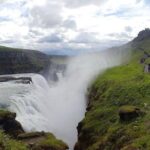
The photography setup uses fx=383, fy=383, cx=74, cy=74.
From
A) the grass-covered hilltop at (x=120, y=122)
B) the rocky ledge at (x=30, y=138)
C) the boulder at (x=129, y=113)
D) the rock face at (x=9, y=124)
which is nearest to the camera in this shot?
the grass-covered hilltop at (x=120, y=122)

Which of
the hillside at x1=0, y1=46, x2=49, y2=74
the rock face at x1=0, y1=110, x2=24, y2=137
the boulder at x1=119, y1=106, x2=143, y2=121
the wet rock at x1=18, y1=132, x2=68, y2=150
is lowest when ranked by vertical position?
the wet rock at x1=18, y1=132, x2=68, y2=150

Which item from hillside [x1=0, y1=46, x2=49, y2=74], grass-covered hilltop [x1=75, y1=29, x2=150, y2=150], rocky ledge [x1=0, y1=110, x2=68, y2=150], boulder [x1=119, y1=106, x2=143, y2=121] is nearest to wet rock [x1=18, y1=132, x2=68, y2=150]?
rocky ledge [x1=0, y1=110, x2=68, y2=150]

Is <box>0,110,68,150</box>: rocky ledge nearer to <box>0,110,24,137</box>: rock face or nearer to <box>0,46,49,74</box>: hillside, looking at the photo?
<box>0,110,24,137</box>: rock face

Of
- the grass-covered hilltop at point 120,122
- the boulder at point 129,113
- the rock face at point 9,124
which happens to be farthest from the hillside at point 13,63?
the boulder at point 129,113

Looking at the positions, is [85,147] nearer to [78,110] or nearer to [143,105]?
[143,105]

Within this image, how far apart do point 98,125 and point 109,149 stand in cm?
930

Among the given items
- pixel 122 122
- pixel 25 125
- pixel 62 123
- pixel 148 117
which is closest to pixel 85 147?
pixel 122 122

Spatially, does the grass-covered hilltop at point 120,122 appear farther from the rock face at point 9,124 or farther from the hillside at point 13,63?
the hillside at point 13,63

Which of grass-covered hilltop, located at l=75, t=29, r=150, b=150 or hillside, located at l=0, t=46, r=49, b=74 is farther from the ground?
hillside, located at l=0, t=46, r=49, b=74

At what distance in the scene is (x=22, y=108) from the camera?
7638 cm

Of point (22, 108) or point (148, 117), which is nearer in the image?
point (148, 117)

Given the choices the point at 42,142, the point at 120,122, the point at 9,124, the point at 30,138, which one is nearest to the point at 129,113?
the point at 120,122

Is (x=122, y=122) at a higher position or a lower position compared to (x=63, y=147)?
higher

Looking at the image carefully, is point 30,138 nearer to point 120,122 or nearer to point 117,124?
point 117,124
